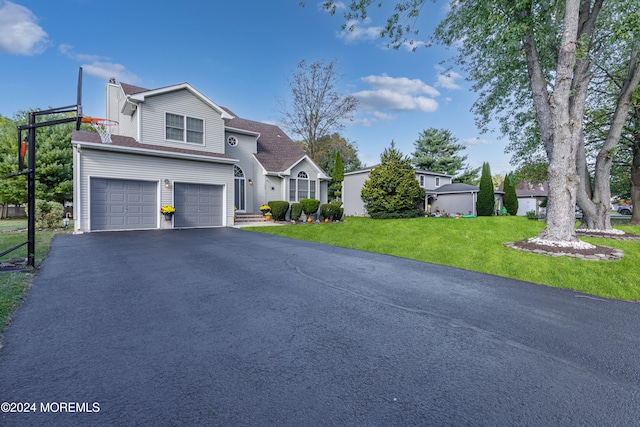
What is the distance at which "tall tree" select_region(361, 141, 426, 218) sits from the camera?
746 inches

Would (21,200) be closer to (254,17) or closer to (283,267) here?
(254,17)

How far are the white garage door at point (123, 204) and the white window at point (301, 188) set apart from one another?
7730 millimetres

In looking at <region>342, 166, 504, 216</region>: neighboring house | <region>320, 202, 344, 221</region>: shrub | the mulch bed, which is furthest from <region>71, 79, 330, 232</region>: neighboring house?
the mulch bed

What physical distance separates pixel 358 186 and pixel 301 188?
8.63 meters

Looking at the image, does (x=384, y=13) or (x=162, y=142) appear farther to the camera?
(x=162, y=142)

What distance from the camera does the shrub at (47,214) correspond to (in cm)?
1280

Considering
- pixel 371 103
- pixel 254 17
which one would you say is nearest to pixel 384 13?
pixel 254 17

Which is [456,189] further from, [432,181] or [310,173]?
[310,173]

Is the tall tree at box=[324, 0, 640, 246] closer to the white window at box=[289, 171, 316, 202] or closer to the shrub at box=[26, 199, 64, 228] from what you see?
the white window at box=[289, 171, 316, 202]

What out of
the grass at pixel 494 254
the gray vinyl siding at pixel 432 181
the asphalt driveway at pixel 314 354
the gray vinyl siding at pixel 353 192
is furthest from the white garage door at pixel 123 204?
the gray vinyl siding at pixel 432 181

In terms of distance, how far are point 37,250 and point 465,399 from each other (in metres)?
9.66

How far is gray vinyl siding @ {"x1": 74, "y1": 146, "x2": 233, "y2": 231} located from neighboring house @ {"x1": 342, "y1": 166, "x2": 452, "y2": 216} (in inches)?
531

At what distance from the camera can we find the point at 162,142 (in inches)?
537

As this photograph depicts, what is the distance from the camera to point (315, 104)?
27.4 meters
